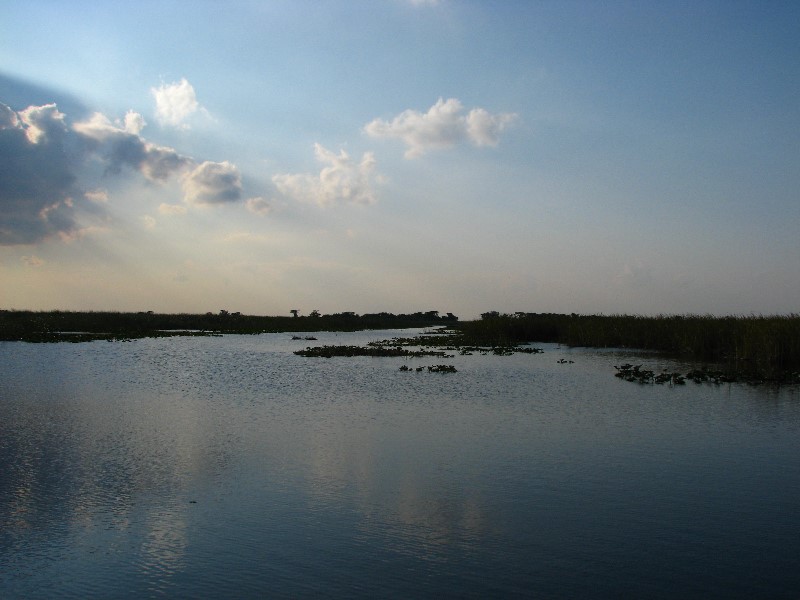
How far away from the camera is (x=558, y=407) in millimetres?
18641

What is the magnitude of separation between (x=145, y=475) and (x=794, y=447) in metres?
12.9

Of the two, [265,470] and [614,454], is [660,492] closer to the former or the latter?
[614,454]

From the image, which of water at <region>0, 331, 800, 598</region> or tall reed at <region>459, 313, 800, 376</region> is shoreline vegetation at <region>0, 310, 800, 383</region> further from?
water at <region>0, 331, 800, 598</region>

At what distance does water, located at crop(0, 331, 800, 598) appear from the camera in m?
6.77

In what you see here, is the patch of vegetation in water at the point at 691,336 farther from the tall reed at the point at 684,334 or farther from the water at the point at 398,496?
the water at the point at 398,496

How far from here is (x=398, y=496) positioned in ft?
31.7

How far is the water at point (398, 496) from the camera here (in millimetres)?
6766

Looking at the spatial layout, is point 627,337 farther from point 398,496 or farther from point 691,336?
point 398,496

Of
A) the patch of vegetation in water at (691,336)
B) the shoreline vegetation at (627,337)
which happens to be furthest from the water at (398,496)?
the patch of vegetation in water at (691,336)

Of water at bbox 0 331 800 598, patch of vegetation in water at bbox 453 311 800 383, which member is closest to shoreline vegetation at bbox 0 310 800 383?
patch of vegetation in water at bbox 453 311 800 383

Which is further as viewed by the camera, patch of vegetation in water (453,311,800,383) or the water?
patch of vegetation in water (453,311,800,383)

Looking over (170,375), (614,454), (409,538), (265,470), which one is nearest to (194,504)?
(265,470)

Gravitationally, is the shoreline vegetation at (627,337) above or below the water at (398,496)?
above

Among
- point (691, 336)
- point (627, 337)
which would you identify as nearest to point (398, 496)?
point (691, 336)
